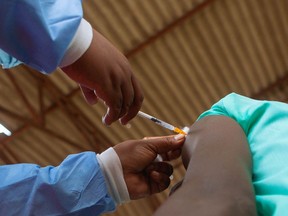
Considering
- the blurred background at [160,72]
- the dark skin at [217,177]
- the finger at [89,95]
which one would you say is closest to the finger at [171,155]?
the dark skin at [217,177]

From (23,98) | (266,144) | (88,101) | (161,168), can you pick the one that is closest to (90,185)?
(161,168)

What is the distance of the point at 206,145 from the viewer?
961mm

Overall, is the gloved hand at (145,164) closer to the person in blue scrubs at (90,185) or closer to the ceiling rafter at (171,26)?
the person in blue scrubs at (90,185)

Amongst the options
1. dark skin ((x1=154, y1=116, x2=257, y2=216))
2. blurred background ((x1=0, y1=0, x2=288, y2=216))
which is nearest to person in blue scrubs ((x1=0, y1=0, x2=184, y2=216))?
dark skin ((x1=154, y1=116, x2=257, y2=216))

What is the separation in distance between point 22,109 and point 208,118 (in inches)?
116

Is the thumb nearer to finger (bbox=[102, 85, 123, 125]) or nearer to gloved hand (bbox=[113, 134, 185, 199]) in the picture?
gloved hand (bbox=[113, 134, 185, 199])

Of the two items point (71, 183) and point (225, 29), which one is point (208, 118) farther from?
point (225, 29)

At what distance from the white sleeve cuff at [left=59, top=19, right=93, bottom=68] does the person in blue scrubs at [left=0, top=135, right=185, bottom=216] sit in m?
0.56

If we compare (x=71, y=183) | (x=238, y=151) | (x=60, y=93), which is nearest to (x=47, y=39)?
(x=238, y=151)

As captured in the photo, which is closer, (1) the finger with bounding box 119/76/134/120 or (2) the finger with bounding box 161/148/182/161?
(1) the finger with bounding box 119/76/134/120

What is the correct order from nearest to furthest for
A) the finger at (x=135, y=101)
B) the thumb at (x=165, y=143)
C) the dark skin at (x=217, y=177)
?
the dark skin at (x=217, y=177)
the finger at (x=135, y=101)
the thumb at (x=165, y=143)

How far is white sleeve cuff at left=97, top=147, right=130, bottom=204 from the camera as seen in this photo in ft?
4.46

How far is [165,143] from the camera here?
1312mm

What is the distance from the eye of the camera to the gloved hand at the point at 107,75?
854 millimetres
